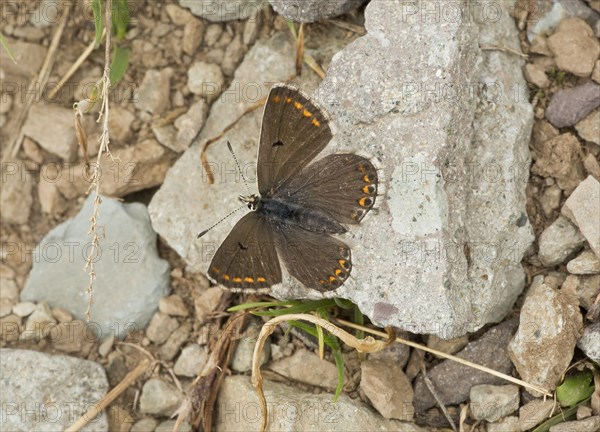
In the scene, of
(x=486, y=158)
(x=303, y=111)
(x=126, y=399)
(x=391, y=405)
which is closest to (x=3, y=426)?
(x=126, y=399)

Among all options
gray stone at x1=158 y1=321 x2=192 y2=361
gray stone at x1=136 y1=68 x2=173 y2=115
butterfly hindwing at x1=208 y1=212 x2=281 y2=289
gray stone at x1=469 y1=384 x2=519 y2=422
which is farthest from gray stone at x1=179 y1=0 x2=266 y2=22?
gray stone at x1=469 y1=384 x2=519 y2=422

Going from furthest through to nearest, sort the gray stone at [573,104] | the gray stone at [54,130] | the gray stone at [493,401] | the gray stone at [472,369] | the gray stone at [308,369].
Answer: the gray stone at [54,130] → the gray stone at [308,369] → the gray stone at [573,104] → the gray stone at [472,369] → the gray stone at [493,401]

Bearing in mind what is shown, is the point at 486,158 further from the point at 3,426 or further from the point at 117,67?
the point at 3,426

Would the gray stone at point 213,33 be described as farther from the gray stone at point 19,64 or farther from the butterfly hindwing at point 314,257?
the butterfly hindwing at point 314,257

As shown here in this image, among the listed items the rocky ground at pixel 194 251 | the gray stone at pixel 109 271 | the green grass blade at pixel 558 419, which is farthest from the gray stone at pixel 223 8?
the green grass blade at pixel 558 419

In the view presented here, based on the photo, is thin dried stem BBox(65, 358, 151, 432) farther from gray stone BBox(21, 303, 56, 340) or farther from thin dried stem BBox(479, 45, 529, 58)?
thin dried stem BBox(479, 45, 529, 58)

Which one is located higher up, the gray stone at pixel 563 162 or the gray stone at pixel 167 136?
the gray stone at pixel 167 136
